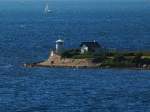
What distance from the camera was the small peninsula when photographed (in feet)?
338

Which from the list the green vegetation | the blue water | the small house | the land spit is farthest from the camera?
the small house

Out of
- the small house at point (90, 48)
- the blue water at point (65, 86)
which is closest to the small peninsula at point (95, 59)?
the small house at point (90, 48)

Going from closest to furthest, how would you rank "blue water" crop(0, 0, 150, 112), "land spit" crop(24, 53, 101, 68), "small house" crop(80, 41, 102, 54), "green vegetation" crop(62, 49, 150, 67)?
"blue water" crop(0, 0, 150, 112) < "green vegetation" crop(62, 49, 150, 67) < "land spit" crop(24, 53, 101, 68) < "small house" crop(80, 41, 102, 54)

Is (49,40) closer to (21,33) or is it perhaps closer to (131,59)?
(21,33)

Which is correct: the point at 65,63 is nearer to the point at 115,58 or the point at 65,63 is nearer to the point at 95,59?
the point at 95,59

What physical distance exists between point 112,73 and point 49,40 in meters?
55.6

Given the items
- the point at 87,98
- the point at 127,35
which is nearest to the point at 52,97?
the point at 87,98

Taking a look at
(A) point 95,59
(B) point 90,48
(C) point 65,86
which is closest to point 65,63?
(A) point 95,59

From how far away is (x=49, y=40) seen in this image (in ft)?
501

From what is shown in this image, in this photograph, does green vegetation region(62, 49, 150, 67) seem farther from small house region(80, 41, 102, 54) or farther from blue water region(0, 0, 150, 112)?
blue water region(0, 0, 150, 112)

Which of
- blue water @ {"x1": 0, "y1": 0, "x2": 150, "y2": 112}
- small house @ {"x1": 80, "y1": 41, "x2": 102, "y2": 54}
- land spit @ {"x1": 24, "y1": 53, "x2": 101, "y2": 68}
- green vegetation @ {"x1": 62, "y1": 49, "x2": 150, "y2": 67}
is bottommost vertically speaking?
blue water @ {"x1": 0, "y1": 0, "x2": 150, "y2": 112}

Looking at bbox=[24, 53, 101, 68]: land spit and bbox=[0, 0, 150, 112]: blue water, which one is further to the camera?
bbox=[24, 53, 101, 68]: land spit

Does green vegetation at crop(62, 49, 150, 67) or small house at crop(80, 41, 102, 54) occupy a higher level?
small house at crop(80, 41, 102, 54)

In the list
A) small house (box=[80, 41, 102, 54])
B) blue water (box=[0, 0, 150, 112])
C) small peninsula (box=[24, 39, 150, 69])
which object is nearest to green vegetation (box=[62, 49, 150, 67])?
small peninsula (box=[24, 39, 150, 69])
